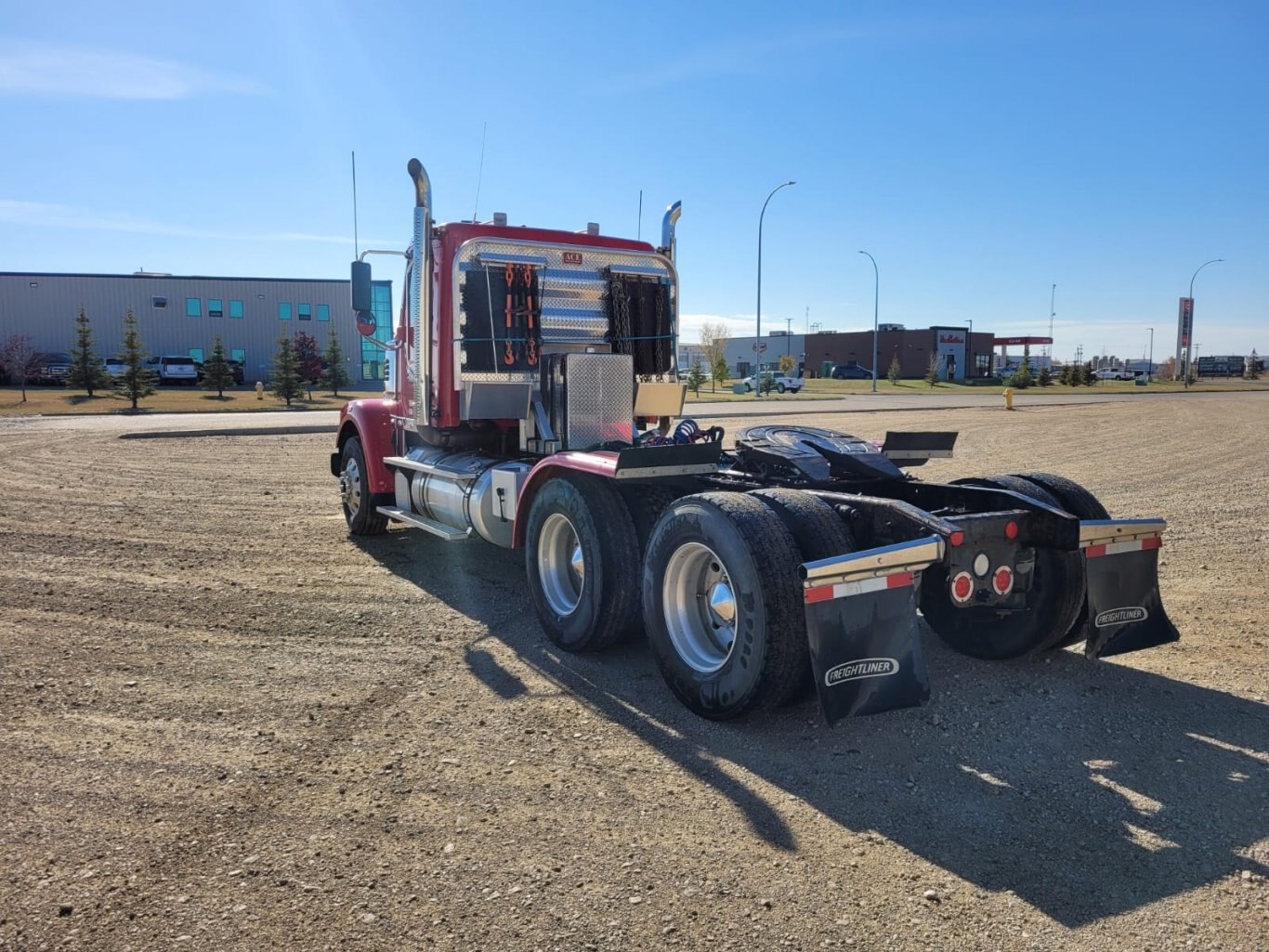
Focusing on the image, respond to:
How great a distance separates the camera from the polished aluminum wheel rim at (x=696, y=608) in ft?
15.5

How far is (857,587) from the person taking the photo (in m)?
4.00

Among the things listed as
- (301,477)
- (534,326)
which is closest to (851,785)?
(534,326)

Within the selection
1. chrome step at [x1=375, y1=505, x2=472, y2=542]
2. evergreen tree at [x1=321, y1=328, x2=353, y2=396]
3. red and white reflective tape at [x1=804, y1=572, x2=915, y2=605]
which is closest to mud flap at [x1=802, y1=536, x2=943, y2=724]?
red and white reflective tape at [x1=804, y1=572, x2=915, y2=605]

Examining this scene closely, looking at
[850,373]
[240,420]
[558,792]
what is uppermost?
[850,373]

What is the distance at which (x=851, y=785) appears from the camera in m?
3.89

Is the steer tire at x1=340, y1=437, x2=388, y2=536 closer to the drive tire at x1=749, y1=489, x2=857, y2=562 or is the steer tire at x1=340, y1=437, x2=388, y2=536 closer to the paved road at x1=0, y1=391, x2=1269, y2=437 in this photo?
the drive tire at x1=749, y1=489, x2=857, y2=562

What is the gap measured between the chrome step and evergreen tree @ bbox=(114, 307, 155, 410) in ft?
110

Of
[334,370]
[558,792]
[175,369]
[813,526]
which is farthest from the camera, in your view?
[175,369]

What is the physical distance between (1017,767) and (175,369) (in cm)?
5885

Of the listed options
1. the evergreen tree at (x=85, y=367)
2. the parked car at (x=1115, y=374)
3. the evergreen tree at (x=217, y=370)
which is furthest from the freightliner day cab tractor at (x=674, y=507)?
the parked car at (x=1115, y=374)

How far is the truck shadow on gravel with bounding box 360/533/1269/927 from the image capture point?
130 inches

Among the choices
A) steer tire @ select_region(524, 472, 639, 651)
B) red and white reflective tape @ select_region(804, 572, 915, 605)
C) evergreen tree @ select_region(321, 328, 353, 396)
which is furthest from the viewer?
evergreen tree @ select_region(321, 328, 353, 396)

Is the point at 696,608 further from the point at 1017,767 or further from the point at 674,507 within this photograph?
the point at 1017,767

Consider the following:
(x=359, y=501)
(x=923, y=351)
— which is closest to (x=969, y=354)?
(x=923, y=351)
